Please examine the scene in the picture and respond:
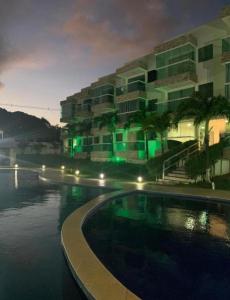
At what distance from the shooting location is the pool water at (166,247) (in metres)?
6.20

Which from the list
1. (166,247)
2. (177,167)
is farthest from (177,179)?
(166,247)

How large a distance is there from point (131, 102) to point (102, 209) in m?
28.1

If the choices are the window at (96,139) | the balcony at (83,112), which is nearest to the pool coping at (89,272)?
the window at (96,139)

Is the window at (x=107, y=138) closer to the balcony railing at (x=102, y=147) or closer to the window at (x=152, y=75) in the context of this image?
the balcony railing at (x=102, y=147)

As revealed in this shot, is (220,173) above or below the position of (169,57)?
below

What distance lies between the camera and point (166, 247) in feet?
28.8

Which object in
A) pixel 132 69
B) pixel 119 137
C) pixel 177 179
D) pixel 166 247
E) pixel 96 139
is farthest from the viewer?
pixel 96 139

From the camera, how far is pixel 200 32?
3225cm

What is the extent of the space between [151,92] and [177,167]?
16.3 metres

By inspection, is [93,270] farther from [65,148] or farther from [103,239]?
[65,148]

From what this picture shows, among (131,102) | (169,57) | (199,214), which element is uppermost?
(169,57)

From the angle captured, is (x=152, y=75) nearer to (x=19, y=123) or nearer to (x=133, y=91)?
(x=133, y=91)

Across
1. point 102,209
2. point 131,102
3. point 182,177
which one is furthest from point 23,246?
point 131,102

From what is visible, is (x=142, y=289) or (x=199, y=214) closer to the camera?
(x=142, y=289)
